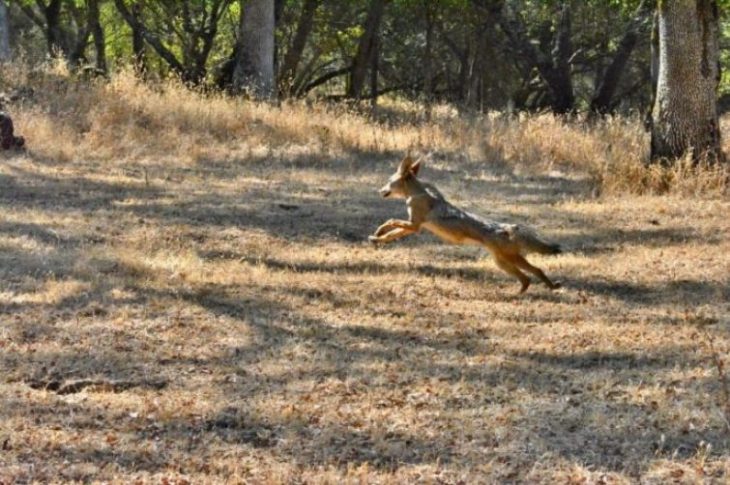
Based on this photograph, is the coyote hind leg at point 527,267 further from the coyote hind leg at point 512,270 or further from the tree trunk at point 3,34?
the tree trunk at point 3,34

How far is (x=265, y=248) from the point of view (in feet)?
30.6

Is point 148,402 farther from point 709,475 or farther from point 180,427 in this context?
point 709,475

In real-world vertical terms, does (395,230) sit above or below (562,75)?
below

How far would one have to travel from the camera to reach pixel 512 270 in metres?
8.05

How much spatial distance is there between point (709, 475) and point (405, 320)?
2.79m

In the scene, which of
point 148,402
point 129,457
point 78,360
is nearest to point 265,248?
point 78,360

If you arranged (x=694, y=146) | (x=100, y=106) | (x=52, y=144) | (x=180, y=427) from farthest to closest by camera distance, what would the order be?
(x=100, y=106), (x=52, y=144), (x=694, y=146), (x=180, y=427)

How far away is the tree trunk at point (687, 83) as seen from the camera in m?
11.4

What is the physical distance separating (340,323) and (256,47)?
427 inches

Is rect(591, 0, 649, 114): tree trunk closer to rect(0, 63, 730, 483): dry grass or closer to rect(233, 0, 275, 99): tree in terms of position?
rect(233, 0, 275, 99): tree

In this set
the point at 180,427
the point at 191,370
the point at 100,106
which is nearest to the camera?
the point at 180,427

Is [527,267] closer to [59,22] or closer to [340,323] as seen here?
[340,323]

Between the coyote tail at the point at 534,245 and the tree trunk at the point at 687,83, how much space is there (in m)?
4.33

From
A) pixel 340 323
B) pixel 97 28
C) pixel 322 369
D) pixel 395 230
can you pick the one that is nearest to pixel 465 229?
pixel 395 230
